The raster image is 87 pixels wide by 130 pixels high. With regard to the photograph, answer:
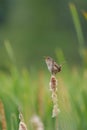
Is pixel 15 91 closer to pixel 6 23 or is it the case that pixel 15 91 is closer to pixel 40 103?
pixel 40 103

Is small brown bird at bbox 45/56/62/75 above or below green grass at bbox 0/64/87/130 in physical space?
below

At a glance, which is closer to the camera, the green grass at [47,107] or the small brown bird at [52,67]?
the small brown bird at [52,67]

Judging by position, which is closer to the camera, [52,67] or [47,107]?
[52,67]

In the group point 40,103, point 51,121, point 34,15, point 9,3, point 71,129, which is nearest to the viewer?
point 71,129

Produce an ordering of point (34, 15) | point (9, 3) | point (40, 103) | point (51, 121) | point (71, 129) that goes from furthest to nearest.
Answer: point (9, 3) → point (34, 15) → point (40, 103) → point (51, 121) → point (71, 129)

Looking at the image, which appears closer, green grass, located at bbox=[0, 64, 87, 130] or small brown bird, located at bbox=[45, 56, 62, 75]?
small brown bird, located at bbox=[45, 56, 62, 75]

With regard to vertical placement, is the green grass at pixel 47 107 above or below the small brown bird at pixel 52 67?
above

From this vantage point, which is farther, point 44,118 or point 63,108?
point 44,118

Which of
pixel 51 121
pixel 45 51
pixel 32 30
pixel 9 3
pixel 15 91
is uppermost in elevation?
pixel 9 3

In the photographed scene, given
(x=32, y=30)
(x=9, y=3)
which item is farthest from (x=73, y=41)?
(x=9, y=3)

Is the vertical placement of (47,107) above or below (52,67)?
above

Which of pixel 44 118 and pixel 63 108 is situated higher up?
pixel 44 118
